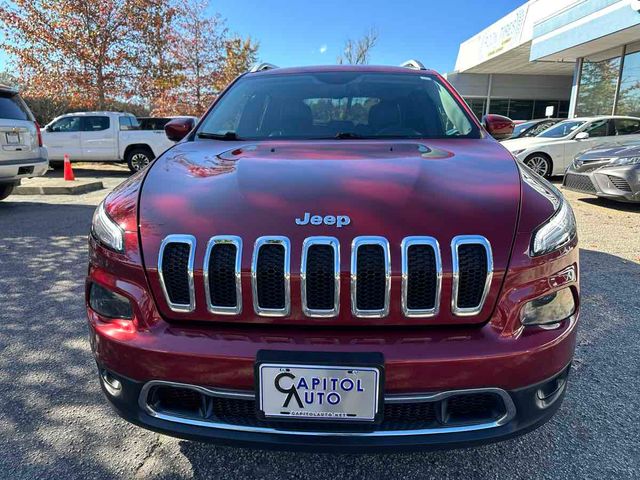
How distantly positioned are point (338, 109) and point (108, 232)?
1.61m

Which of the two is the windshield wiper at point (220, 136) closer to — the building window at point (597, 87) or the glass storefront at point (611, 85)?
the glass storefront at point (611, 85)

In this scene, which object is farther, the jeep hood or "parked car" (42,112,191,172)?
"parked car" (42,112,191,172)

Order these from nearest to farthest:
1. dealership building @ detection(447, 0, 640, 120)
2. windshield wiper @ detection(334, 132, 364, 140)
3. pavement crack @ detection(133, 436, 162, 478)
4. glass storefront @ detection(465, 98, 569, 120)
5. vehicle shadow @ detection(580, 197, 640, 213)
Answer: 1. pavement crack @ detection(133, 436, 162, 478)
2. windshield wiper @ detection(334, 132, 364, 140)
3. vehicle shadow @ detection(580, 197, 640, 213)
4. dealership building @ detection(447, 0, 640, 120)
5. glass storefront @ detection(465, 98, 569, 120)

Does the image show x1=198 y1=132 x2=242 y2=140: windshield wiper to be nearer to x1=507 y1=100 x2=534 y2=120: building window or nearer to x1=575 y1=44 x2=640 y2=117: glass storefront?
x1=575 y1=44 x2=640 y2=117: glass storefront

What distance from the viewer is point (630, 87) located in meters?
15.3

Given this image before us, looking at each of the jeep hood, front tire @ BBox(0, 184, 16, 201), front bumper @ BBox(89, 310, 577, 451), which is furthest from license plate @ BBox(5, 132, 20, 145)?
front bumper @ BBox(89, 310, 577, 451)

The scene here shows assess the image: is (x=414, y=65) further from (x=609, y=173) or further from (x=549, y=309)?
(x=609, y=173)

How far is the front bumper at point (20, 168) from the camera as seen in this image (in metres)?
6.68

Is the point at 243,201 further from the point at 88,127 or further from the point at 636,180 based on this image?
the point at 88,127

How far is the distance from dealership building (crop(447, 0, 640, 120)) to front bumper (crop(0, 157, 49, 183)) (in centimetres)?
1442

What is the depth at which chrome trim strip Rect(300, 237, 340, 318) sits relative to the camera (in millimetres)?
1452

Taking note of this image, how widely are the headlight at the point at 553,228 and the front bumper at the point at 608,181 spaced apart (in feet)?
19.7

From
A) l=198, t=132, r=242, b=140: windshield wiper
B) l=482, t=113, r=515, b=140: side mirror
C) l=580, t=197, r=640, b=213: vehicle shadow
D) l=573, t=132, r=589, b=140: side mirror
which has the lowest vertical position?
l=580, t=197, r=640, b=213: vehicle shadow

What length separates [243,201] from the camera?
1.64 meters
